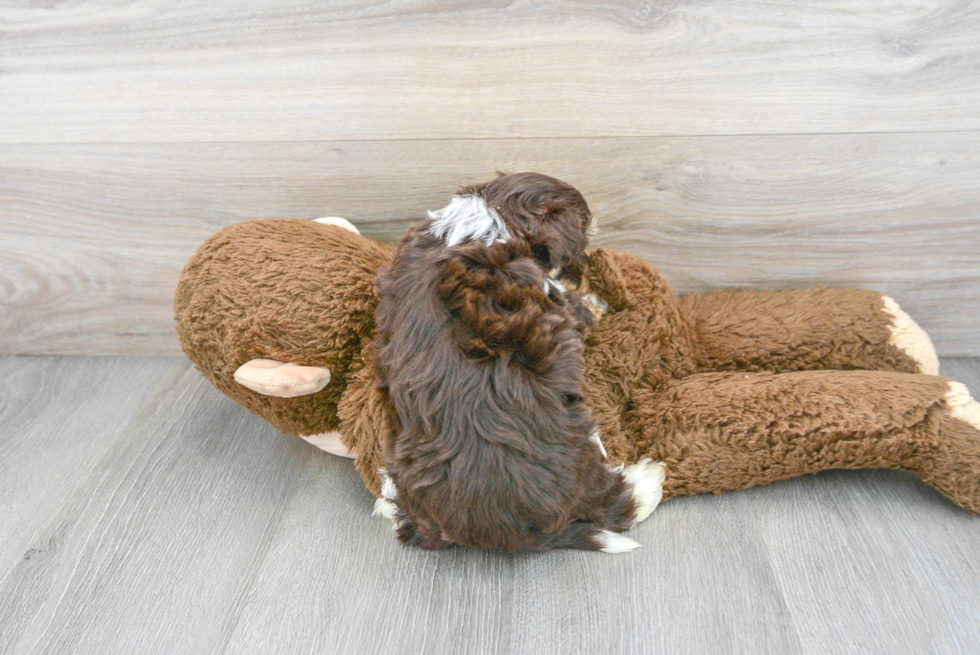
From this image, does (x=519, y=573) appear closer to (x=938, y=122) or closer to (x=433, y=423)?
(x=433, y=423)

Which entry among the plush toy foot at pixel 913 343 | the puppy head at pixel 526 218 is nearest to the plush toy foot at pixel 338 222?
the puppy head at pixel 526 218

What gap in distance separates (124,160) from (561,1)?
850 millimetres

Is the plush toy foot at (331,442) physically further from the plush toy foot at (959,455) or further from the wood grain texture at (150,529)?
the plush toy foot at (959,455)

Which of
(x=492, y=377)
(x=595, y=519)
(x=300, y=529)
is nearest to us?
(x=492, y=377)

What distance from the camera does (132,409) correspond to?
1.33m

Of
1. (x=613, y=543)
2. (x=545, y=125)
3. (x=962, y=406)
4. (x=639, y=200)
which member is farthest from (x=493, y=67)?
(x=962, y=406)

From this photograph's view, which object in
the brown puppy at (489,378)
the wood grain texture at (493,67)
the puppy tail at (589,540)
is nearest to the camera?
the brown puppy at (489,378)

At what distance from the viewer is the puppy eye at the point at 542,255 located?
35.6 inches

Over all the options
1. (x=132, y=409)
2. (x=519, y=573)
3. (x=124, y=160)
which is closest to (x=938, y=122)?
(x=519, y=573)

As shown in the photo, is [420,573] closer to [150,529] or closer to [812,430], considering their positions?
[150,529]

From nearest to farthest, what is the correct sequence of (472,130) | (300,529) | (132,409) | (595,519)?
1. (595,519)
2. (300,529)
3. (472,130)
4. (132,409)

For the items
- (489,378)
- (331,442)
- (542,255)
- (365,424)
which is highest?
(542,255)

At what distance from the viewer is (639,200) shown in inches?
47.1

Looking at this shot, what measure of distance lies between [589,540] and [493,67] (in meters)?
0.78
